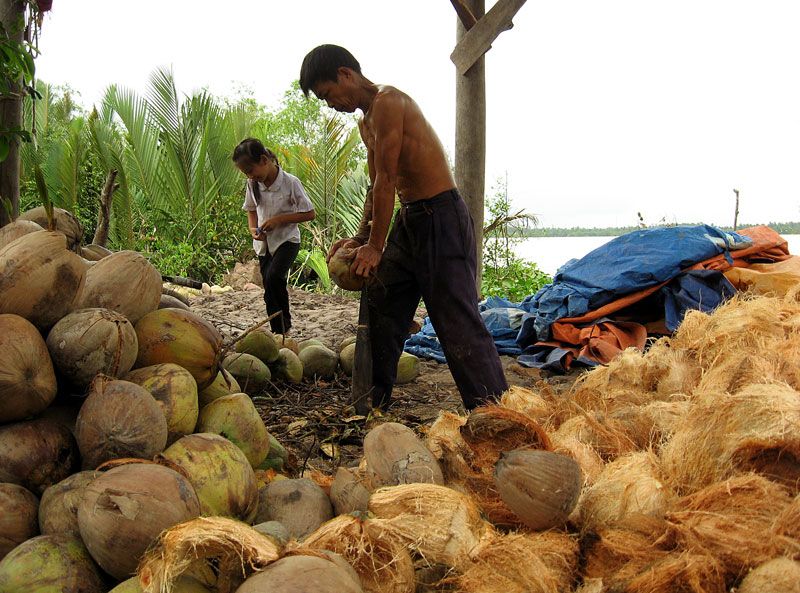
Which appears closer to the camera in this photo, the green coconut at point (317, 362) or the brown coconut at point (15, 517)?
the brown coconut at point (15, 517)

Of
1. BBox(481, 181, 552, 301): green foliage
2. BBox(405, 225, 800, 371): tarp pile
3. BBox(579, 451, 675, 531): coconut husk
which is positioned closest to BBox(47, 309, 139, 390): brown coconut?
BBox(579, 451, 675, 531): coconut husk

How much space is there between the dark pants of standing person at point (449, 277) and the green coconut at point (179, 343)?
1639 mm

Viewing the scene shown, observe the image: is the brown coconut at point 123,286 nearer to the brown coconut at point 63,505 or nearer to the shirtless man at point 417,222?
the brown coconut at point 63,505

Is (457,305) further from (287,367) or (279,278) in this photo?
(279,278)

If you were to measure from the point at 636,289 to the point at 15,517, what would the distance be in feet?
15.5

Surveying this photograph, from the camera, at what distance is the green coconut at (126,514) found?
1.19m

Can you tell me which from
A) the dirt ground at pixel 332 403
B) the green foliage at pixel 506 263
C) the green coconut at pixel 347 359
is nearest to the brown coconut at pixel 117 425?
the dirt ground at pixel 332 403

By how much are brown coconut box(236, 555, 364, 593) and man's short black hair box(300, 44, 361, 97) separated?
258 centimetres

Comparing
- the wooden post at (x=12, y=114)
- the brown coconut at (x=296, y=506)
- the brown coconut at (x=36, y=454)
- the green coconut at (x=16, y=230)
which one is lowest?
the brown coconut at (x=296, y=506)

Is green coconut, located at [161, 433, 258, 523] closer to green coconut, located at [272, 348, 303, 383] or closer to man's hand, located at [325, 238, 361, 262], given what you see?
man's hand, located at [325, 238, 361, 262]

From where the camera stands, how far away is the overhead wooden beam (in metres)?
4.94

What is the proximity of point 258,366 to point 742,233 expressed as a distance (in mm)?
4571

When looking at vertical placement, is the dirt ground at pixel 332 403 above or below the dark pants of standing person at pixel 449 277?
below

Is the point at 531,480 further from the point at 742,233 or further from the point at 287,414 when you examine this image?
the point at 742,233
